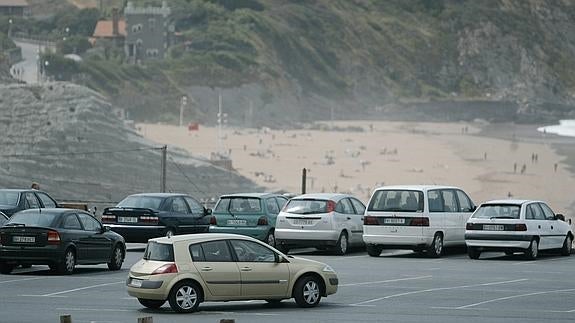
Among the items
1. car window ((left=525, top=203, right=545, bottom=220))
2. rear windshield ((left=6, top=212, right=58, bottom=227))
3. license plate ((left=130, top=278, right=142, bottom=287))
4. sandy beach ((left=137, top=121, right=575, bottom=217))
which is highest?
sandy beach ((left=137, top=121, right=575, bottom=217))

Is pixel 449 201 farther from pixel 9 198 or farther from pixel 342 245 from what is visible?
pixel 9 198

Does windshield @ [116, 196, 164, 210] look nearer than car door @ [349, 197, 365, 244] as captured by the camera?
No

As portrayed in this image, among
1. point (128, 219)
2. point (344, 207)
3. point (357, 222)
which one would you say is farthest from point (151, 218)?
point (357, 222)

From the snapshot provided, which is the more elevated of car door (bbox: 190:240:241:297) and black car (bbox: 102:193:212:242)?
black car (bbox: 102:193:212:242)

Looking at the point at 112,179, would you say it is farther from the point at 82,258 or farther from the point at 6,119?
the point at 82,258

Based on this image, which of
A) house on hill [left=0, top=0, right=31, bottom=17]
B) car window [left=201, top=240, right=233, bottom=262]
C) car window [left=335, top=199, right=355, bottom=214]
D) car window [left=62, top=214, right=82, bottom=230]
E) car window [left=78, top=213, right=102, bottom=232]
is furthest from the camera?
house on hill [left=0, top=0, right=31, bottom=17]

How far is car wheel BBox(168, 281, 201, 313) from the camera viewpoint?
2036cm

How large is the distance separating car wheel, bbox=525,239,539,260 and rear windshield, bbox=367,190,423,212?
8.10ft

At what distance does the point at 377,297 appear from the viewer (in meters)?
23.3

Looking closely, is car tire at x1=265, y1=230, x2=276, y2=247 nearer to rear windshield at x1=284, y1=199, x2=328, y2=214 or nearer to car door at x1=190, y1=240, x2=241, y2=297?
rear windshield at x1=284, y1=199, x2=328, y2=214

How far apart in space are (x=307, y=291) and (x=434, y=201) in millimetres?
11161

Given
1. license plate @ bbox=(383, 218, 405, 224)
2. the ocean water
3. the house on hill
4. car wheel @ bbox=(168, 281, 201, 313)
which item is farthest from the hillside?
car wheel @ bbox=(168, 281, 201, 313)

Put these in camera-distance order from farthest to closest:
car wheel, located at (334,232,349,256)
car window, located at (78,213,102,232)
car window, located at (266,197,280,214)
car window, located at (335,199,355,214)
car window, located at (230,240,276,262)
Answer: car window, located at (266,197,280,214) → car window, located at (335,199,355,214) → car wheel, located at (334,232,349,256) → car window, located at (78,213,102,232) → car window, located at (230,240,276,262)

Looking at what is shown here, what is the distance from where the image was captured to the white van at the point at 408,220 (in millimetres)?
31641
